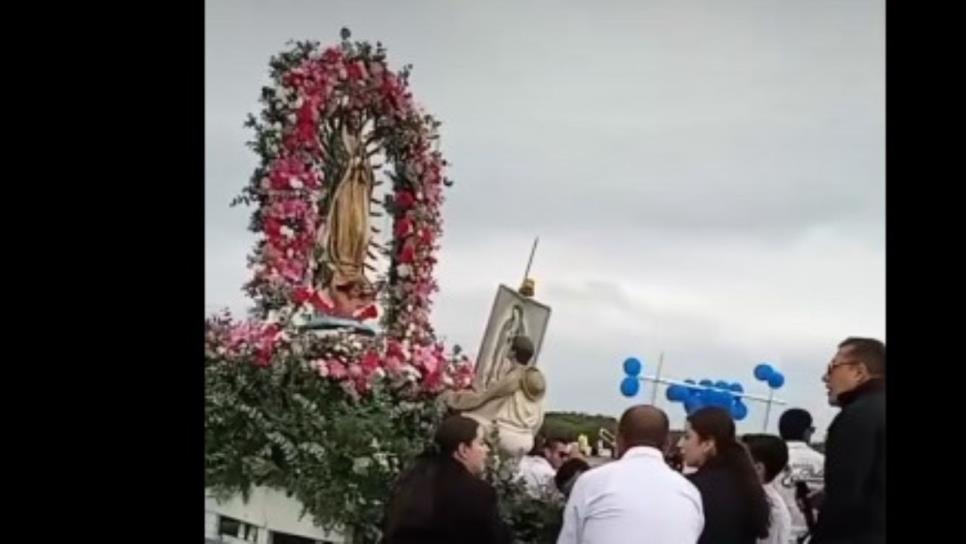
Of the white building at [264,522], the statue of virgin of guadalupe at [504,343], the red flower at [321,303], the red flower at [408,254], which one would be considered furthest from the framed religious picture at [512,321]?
the white building at [264,522]

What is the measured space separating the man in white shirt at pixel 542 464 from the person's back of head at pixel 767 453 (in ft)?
1.20

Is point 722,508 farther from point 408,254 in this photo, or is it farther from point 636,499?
point 408,254

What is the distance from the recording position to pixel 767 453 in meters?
3.33

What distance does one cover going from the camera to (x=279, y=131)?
341 cm

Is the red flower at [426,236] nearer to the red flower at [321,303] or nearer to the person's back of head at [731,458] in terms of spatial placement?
the red flower at [321,303]

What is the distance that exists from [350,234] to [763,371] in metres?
0.89

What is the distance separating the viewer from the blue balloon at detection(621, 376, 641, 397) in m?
3.33

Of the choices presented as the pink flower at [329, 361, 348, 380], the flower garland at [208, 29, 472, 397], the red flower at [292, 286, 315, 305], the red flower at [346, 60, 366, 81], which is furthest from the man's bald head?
the red flower at [346, 60, 366, 81]

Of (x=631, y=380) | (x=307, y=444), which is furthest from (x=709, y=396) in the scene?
(x=307, y=444)

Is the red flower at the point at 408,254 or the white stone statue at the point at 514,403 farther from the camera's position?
the red flower at the point at 408,254

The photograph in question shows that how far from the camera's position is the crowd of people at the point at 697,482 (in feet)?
10.7

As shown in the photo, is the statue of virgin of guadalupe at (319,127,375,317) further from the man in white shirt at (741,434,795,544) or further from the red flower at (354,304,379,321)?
the man in white shirt at (741,434,795,544)
